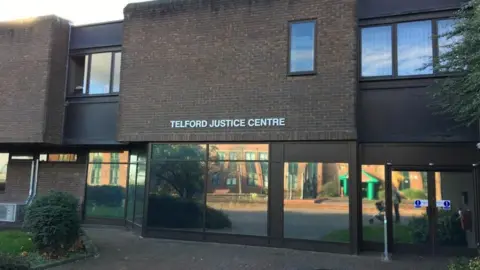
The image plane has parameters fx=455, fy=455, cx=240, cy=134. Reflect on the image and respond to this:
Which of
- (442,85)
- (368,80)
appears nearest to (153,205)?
(368,80)

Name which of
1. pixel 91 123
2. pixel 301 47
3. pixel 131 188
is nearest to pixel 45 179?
pixel 91 123

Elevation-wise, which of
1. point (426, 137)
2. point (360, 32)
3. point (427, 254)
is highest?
point (360, 32)

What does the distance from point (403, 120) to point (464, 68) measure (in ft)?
8.08

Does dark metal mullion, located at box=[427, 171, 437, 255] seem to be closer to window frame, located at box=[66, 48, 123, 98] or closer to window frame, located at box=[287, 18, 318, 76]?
window frame, located at box=[287, 18, 318, 76]

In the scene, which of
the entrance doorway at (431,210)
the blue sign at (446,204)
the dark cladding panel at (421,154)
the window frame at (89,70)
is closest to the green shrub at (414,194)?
the entrance doorway at (431,210)

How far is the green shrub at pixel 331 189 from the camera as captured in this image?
1126 cm

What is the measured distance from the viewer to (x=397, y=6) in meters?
11.8

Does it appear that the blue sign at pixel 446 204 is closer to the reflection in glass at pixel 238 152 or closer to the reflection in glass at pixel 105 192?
the reflection in glass at pixel 238 152

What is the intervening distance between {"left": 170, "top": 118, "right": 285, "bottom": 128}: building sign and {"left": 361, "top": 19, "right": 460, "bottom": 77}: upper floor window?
105 inches

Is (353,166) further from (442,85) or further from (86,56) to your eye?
(86,56)

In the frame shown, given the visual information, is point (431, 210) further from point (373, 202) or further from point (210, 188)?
point (210, 188)

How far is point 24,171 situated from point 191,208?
7.52m

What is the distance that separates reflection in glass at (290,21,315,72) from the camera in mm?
11820

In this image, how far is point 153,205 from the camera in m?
13.0
